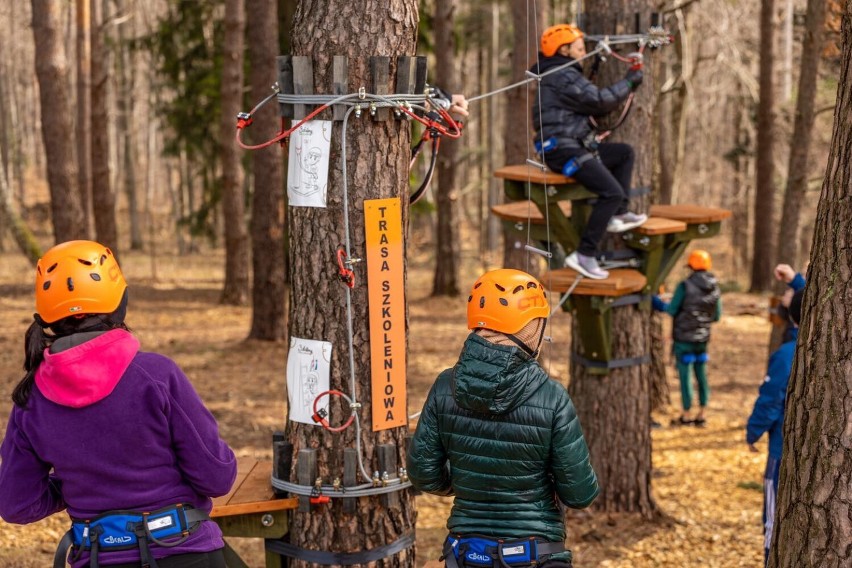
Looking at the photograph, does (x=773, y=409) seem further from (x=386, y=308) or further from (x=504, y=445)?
(x=504, y=445)

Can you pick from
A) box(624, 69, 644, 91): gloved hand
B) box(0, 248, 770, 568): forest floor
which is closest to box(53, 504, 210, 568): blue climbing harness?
box(0, 248, 770, 568): forest floor

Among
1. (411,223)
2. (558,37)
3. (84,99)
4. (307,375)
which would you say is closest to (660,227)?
(558,37)

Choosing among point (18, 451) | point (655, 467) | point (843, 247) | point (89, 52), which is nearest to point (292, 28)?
point (18, 451)

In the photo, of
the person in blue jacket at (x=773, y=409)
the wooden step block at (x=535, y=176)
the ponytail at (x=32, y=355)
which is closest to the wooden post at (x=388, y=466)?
the ponytail at (x=32, y=355)

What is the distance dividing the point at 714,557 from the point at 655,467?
2.28 meters

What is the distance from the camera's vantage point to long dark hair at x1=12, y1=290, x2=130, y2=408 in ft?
10.0

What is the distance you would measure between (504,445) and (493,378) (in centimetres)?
27

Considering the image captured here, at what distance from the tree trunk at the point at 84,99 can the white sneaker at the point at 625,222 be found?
10.0m

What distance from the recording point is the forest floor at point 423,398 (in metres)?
6.73

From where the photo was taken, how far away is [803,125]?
9805 mm

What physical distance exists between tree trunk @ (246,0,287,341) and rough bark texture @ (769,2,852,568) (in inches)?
391

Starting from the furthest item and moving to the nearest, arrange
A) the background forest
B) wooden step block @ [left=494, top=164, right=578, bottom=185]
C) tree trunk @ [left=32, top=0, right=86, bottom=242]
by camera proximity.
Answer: tree trunk @ [left=32, top=0, right=86, bottom=242] < the background forest < wooden step block @ [left=494, top=164, right=578, bottom=185]

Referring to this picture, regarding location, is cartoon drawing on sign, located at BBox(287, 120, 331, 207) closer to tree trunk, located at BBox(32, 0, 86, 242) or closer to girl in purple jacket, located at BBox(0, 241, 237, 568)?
girl in purple jacket, located at BBox(0, 241, 237, 568)

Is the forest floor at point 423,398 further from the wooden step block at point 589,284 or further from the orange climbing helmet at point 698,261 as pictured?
the orange climbing helmet at point 698,261
